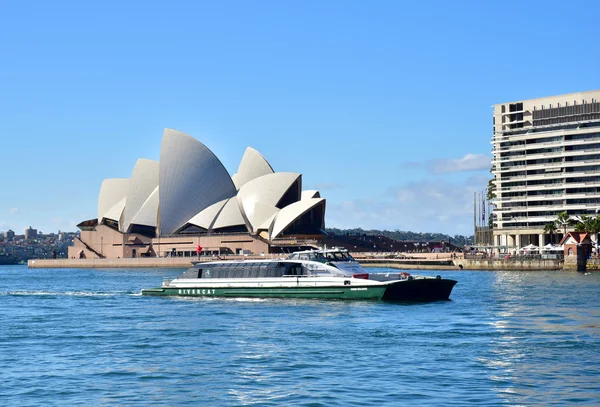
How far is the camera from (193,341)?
112ft

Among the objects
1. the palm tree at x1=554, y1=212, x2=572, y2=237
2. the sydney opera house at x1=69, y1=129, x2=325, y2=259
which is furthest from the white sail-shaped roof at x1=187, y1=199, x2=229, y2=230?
the palm tree at x1=554, y1=212, x2=572, y2=237

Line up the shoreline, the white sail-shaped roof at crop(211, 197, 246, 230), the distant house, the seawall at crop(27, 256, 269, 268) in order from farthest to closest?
the white sail-shaped roof at crop(211, 197, 246, 230), the seawall at crop(27, 256, 269, 268), the shoreline, the distant house

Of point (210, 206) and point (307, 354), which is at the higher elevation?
point (210, 206)

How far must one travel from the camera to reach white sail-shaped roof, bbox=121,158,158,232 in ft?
508

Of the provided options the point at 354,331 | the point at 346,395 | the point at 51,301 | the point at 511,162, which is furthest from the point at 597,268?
the point at 346,395

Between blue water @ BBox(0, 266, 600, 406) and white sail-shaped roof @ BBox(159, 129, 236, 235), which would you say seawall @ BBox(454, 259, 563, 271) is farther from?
blue water @ BBox(0, 266, 600, 406)

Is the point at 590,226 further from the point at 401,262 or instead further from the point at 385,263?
the point at 385,263

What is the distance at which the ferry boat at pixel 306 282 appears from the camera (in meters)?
48.8

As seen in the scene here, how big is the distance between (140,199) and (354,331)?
12582 cm

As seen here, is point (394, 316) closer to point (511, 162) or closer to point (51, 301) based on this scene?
point (51, 301)

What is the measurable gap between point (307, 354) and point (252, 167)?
12338 centimetres

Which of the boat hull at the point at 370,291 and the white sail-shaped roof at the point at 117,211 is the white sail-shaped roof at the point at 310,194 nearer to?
the white sail-shaped roof at the point at 117,211

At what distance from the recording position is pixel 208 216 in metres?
150

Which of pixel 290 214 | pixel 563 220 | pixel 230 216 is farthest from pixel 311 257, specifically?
pixel 230 216
